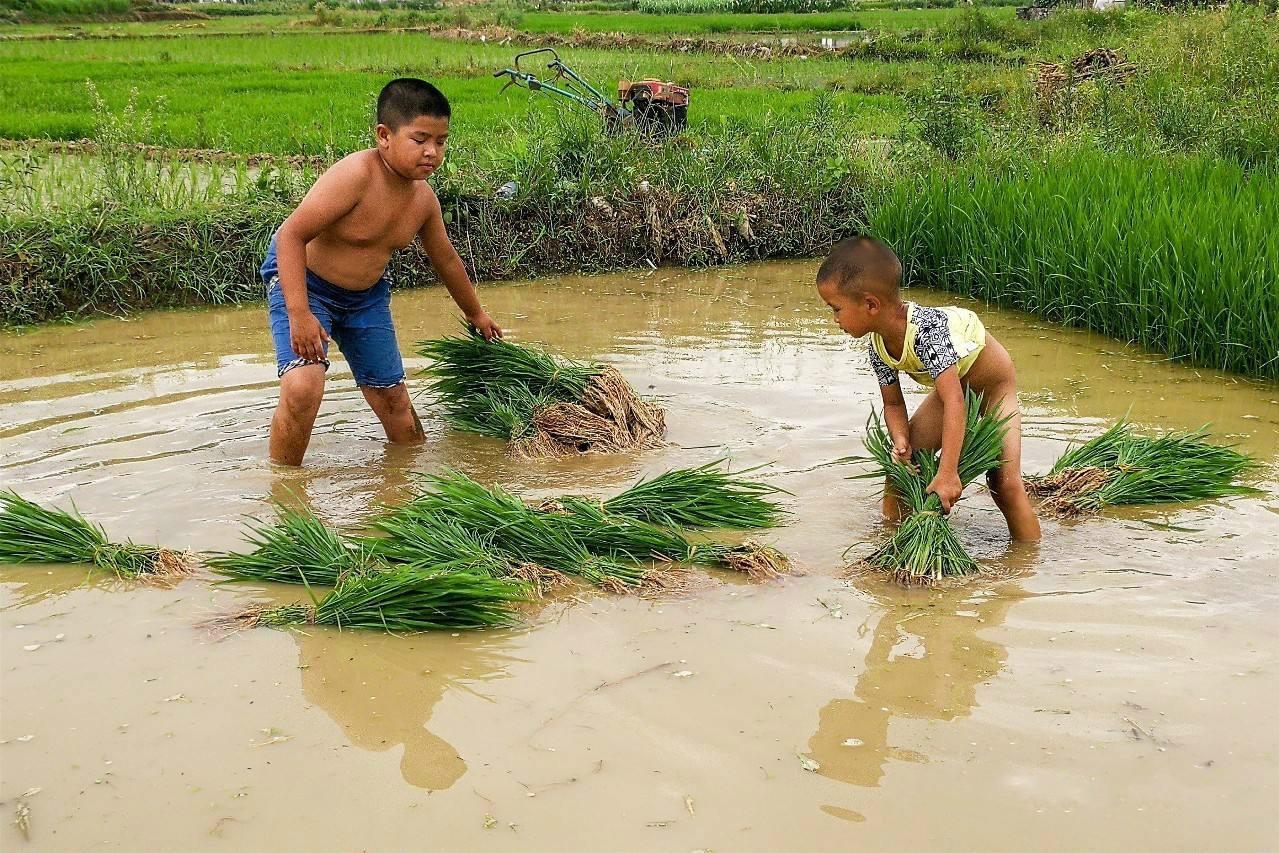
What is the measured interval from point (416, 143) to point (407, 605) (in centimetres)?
178

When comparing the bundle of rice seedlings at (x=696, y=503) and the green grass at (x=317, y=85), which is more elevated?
the green grass at (x=317, y=85)

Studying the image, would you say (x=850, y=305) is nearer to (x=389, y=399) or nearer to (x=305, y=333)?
(x=305, y=333)

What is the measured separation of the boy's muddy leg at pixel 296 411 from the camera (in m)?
4.29

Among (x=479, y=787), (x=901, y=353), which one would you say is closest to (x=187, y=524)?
(x=479, y=787)

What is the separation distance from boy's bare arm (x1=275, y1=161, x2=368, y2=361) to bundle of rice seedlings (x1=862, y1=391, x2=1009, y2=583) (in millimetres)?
1917

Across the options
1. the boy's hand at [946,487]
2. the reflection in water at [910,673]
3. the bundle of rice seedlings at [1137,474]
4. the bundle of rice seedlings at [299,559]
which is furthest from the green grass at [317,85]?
the reflection in water at [910,673]

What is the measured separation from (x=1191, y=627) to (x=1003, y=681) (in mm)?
598

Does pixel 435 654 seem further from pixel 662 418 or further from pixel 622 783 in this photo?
pixel 662 418

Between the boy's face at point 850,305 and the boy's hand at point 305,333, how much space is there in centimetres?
177

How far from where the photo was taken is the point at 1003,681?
9.37ft

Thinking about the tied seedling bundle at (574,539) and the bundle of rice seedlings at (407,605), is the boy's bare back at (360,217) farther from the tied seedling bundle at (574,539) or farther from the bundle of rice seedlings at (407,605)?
the bundle of rice seedlings at (407,605)

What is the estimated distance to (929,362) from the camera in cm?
354

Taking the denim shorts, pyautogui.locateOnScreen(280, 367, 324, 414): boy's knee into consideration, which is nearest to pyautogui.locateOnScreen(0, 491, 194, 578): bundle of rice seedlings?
pyautogui.locateOnScreen(280, 367, 324, 414): boy's knee

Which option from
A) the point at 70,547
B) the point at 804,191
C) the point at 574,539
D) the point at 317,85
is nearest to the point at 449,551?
the point at 574,539
